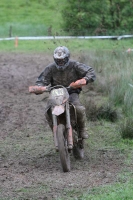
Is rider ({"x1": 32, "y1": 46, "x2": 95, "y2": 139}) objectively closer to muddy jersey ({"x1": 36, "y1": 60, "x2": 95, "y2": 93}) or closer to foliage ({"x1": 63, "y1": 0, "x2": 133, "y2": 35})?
muddy jersey ({"x1": 36, "y1": 60, "x2": 95, "y2": 93})

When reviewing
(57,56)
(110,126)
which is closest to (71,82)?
(57,56)

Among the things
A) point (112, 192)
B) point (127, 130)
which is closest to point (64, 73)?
point (127, 130)

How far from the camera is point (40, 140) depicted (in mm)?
10500

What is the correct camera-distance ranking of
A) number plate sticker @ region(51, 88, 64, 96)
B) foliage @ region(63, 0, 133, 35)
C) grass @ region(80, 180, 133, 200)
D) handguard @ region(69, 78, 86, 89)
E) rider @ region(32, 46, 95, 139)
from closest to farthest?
grass @ region(80, 180, 133, 200), number plate sticker @ region(51, 88, 64, 96), handguard @ region(69, 78, 86, 89), rider @ region(32, 46, 95, 139), foliage @ region(63, 0, 133, 35)

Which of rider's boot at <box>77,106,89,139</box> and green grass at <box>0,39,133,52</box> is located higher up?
rider's boot at <box>77,106,89,139</box>

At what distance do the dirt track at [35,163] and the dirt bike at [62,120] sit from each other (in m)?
0.26

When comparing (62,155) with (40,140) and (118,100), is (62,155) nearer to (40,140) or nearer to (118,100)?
(40,140)

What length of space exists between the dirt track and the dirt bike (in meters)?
0.26

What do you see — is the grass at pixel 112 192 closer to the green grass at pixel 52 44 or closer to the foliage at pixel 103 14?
the green grass at pixel 52 44

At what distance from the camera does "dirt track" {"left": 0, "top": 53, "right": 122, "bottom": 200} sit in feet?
23.5

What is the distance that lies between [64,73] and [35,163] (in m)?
1.32

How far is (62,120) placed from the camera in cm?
849

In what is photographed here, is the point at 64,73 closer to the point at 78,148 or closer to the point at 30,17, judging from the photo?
the point at 78,148

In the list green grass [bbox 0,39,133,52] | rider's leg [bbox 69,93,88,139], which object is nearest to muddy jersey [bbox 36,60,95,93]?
rider's leg [bbox 69,93,88,139]
